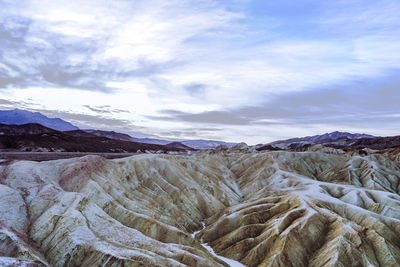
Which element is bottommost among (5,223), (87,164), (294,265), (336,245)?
(294,265)

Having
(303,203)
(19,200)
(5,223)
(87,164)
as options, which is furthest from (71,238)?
(303,203)

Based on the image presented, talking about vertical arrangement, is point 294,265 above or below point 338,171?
below

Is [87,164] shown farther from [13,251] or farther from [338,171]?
[338,171]

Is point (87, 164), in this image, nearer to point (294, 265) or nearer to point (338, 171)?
point (294, 265)

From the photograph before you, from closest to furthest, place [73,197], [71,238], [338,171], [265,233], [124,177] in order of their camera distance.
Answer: [71,238], [73,197], [265,233], [124,177], [338,171]

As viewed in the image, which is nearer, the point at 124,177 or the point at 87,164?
the point at 87,164

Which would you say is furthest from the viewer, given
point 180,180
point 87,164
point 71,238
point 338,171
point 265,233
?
point 338,171
